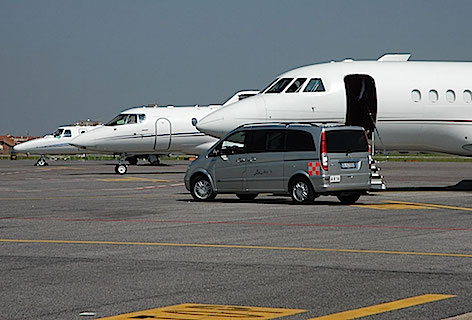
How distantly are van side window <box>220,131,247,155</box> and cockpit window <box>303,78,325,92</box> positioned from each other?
4.01 meters

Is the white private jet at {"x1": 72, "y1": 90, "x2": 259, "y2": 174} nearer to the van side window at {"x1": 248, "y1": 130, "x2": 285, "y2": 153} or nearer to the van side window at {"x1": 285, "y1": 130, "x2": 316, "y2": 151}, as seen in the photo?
the van side window at {"x1": 248, "y1": 130, "x2": 285, "y2": 153}

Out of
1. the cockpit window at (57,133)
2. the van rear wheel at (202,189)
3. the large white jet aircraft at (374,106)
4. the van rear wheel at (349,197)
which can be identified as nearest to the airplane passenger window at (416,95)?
the large white jet aircraft at (374,106)

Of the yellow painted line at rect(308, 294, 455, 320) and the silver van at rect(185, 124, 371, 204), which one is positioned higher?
the silver van at rect(185, 124, 371, 204)

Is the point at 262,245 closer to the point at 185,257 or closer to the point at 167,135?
the point at 185,257

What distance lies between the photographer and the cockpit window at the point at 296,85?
26562 mm

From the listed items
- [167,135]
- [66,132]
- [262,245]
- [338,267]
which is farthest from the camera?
[66,132]

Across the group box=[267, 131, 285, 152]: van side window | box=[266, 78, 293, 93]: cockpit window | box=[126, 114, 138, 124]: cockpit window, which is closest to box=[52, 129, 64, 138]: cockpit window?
box=[126, 114, 138, 124]: cockpit window

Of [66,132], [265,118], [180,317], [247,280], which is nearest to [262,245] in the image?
[247,280]

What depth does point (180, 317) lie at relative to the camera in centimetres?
787

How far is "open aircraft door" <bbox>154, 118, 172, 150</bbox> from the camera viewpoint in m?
44.1

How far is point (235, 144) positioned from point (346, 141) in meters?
2.91

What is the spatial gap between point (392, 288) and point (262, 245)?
13.3ft

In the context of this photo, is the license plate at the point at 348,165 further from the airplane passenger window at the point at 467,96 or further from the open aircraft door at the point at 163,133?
the open aircraft door at the point at 163,133

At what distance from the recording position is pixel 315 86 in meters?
26.5
